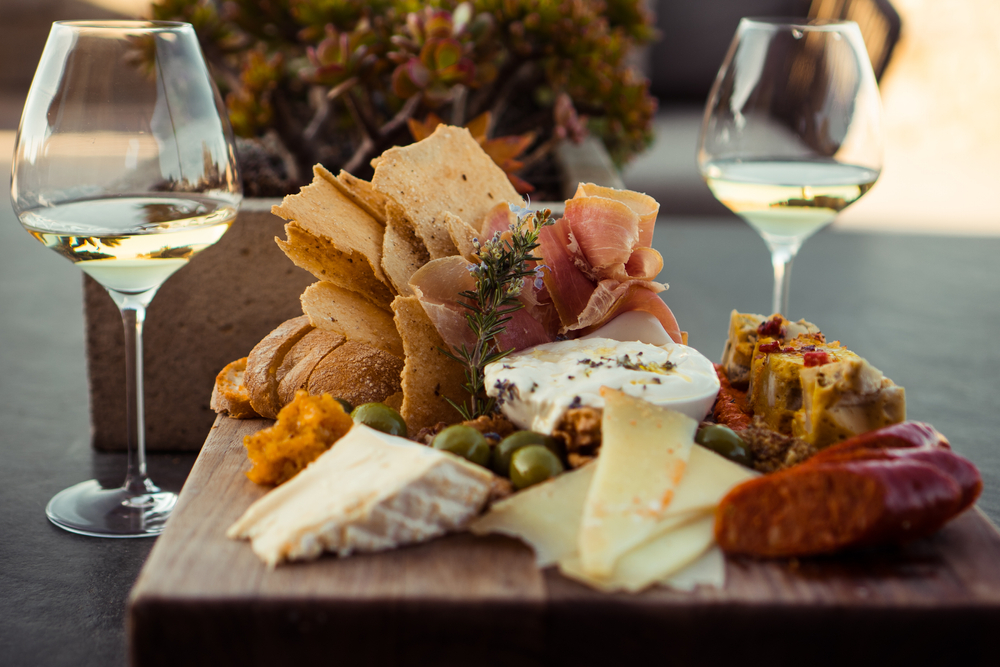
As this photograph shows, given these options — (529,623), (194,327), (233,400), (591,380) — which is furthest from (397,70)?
(529,623)

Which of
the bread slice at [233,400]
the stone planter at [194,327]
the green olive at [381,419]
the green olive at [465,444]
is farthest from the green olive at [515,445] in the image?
the stone planter at [194,327]

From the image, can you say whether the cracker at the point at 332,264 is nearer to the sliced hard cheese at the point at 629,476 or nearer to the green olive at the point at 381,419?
the green olive at the point at 381,419

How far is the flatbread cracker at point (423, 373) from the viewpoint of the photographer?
993mm

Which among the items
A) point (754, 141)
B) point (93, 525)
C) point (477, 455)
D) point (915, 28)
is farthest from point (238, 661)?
point (915, 28)

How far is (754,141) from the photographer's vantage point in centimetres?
132

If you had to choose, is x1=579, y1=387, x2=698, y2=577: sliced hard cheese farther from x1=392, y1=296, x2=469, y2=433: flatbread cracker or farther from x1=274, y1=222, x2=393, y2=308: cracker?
x1=274, y1=222, x2=393, y2=308: cracker

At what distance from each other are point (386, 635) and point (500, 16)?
1.55 metres

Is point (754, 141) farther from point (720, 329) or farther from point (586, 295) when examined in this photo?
point (720, 329)

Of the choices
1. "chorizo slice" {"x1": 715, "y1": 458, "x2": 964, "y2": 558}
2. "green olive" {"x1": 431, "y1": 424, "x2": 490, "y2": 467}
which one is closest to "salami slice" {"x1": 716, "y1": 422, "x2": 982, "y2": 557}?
"chorizo slice" {"x1": 715, "y1": 458, "x2": 964, "y2": 558}

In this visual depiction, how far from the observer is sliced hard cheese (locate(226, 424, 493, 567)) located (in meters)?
0.73

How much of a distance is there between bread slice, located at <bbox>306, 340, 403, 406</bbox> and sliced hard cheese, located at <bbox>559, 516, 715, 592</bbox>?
0.41m

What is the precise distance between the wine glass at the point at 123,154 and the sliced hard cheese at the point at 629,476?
0.52m

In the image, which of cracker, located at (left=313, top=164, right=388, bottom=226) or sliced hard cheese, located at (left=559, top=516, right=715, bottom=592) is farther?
cracker, located at (left=313, top=164, right=388, bottom=226)

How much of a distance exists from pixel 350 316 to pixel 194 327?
1.61ft
